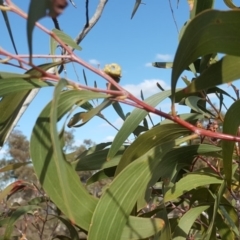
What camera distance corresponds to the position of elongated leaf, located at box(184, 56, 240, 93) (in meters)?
0.82

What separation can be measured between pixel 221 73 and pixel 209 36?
0.09 m

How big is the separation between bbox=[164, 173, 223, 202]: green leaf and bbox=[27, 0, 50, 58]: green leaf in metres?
0.67

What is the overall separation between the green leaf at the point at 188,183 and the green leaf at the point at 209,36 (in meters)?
0.39

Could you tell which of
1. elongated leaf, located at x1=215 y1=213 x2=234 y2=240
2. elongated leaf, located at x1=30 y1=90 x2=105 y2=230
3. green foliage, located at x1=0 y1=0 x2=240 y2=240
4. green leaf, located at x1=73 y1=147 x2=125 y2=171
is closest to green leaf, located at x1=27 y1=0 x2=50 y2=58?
green foliage, located at x1=0 y1=0 x2=240 y2=240

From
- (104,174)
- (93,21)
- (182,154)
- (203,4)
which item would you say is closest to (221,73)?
(203,4)

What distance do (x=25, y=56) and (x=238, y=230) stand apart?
86cm

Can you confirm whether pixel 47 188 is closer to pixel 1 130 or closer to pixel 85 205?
pixel 85 205

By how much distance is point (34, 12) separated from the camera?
1.86 feet

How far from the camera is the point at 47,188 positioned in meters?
0.81

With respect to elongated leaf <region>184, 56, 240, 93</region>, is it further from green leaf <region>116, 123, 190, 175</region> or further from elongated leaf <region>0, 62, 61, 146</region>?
elongated leaf <region>0, 62, 61, 146</region>

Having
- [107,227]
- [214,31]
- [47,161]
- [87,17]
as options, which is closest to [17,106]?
[47,161]

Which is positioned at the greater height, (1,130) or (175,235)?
(1,130)

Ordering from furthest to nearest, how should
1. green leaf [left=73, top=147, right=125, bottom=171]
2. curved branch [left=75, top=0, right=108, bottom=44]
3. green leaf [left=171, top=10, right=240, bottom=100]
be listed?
curved branch [left=75, top=0, right=108, bottom=44]
green leaf [left=73, top=147, right=125, bottom=171]
green leaf [left=171, top=10, right=240, bottom=100]

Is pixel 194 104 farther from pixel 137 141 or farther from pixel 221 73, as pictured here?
pixel 221 73
